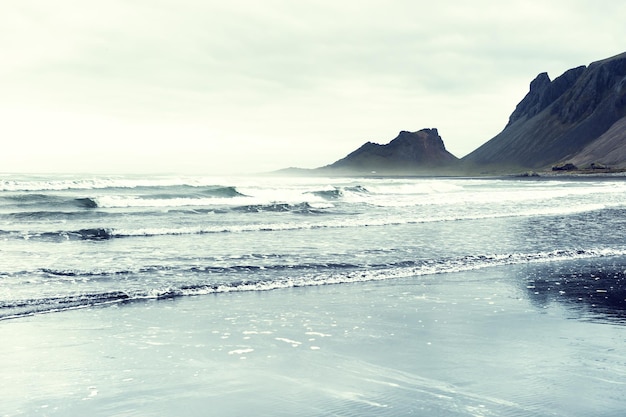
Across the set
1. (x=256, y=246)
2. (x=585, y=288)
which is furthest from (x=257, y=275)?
(x=585, y=288)

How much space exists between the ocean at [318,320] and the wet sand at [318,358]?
0.04m

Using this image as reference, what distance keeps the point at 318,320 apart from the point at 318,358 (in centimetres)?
241

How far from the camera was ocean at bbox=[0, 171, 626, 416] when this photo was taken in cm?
723

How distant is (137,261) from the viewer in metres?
18.3

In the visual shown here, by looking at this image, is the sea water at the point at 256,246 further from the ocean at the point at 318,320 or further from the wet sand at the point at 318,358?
the wet sand at the point at 318,358

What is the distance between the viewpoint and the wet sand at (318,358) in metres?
7.00

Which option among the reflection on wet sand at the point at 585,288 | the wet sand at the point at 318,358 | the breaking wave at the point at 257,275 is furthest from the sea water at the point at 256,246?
the wet sand at the point at 318,358

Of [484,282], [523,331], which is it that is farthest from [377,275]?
[523,331]

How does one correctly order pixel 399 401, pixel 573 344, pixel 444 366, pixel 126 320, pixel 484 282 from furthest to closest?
pixel 484 282 → pixel 126 320 → pixel 573 344 → pixel 444 366 → pixel 399 401

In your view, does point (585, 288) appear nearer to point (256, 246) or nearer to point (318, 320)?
point (318, 320)

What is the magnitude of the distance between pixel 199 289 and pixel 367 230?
48.8ft

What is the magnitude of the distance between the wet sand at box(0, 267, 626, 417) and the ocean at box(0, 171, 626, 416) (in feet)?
0.12

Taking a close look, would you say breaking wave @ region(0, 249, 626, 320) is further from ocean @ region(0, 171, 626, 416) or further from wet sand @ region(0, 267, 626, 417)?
wet sand @ region(0, 267, 626, 417)

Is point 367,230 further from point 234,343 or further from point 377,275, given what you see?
point 234,343
